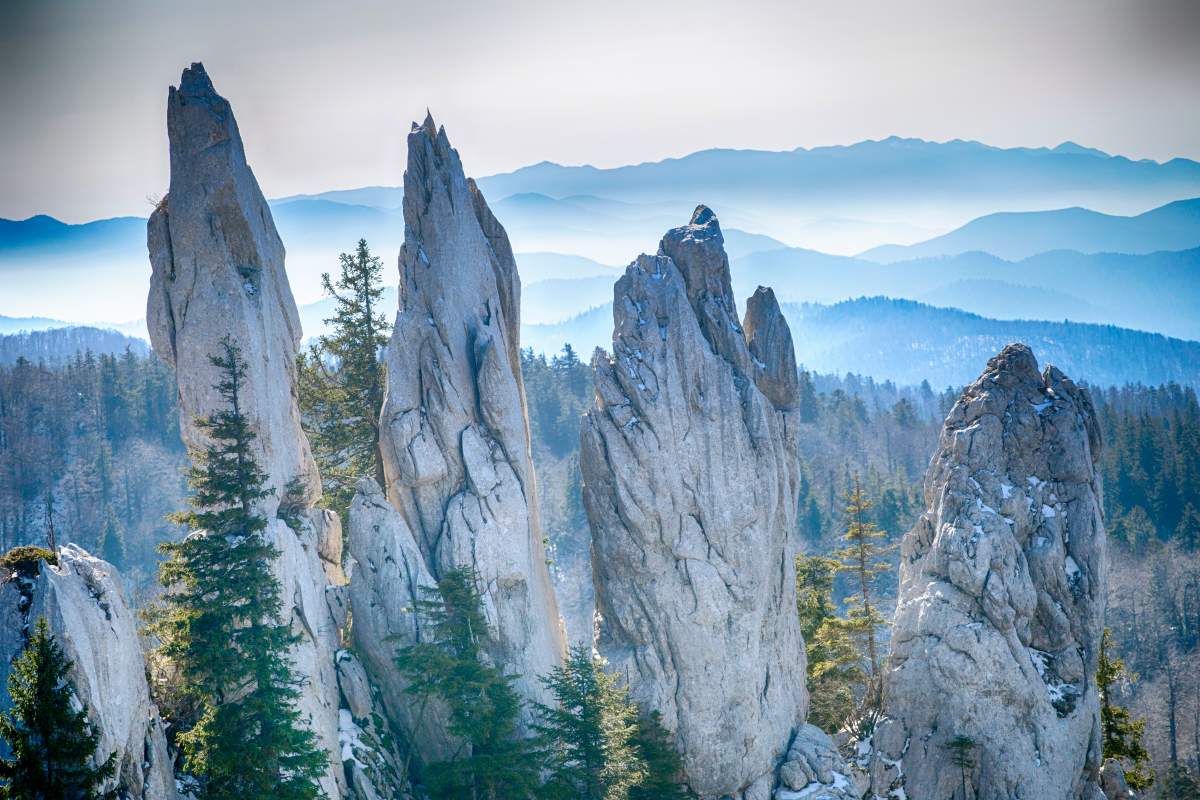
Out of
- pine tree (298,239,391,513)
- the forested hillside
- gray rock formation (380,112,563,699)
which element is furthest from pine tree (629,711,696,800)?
the forested hillside

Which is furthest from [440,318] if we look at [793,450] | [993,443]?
[993,443]

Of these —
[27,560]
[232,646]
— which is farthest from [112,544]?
[27,560]

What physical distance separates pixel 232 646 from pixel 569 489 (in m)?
77.5

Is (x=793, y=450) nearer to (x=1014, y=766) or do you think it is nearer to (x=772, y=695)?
(x=772, y=695)

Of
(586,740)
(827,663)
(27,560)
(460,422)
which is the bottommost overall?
(827,663)

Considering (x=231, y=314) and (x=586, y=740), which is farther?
(x=231, y=314)

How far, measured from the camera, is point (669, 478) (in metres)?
41.8

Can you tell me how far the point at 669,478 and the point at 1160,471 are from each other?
296 ft

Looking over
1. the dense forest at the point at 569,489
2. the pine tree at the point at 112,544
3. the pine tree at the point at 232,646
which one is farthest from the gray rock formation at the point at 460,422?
the pine tree at the point at 112,544

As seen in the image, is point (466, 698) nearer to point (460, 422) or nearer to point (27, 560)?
point (460, 422)

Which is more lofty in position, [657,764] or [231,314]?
[231,314]

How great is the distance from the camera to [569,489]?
107m

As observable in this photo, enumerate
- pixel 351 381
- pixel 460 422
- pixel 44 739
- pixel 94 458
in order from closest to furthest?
1. pixel 44 739
2. pixel 460 422
3. pixel 351 381
4. pixel 94 458

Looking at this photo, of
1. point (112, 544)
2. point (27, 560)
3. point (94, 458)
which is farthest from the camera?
point (94, 458)
